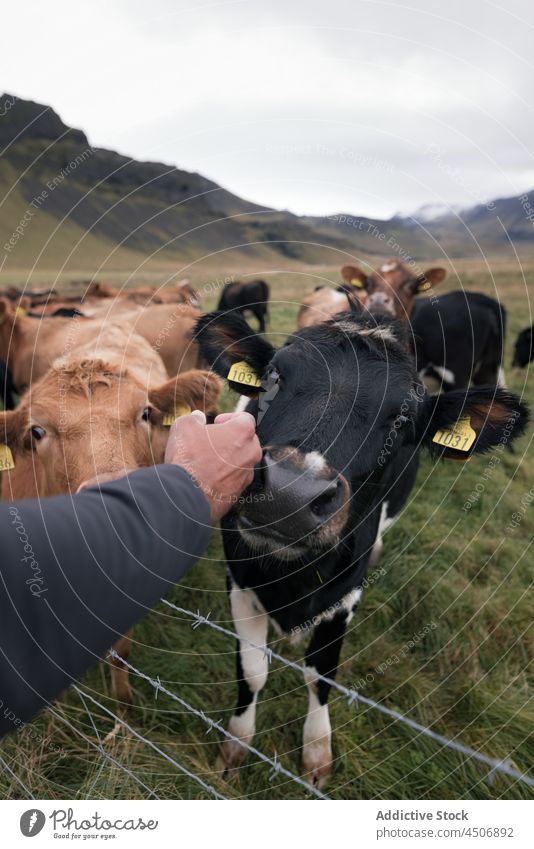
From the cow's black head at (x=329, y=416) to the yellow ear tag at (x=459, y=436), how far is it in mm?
25

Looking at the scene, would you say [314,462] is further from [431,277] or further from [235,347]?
[431,277]

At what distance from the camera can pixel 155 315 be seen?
7977mm

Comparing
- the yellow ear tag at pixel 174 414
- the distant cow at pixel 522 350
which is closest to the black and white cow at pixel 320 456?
the yellow ear tag at pixel 174 414

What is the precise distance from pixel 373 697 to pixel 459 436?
6.64 feet

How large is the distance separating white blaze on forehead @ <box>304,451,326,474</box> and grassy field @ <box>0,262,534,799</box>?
6.15 feet

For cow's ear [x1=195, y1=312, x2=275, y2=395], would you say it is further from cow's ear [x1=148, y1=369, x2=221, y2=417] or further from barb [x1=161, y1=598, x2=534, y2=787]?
barb [x1=161, y1=598, x2=534, y2=787]

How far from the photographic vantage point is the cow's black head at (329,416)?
2.17 m

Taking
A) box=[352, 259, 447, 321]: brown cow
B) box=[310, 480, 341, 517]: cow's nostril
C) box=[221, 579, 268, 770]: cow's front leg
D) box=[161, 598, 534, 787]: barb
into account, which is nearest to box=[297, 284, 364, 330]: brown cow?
box=[352, 259, 447, 321]: brown cow

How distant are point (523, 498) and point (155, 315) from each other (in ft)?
18.8

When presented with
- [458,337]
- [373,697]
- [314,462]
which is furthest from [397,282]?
[314,462]

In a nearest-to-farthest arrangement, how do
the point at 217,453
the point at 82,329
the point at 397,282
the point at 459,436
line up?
the point at 217,453 < the point at 459,436 < the point at 82,329 < the point at 397,282

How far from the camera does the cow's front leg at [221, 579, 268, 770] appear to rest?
3.33 meters

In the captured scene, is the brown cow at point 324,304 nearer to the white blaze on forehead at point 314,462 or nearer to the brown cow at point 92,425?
the brown cow at point 92,425

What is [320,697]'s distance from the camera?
340cm
